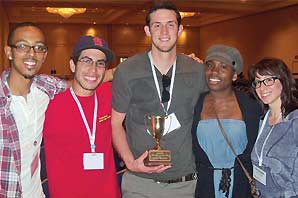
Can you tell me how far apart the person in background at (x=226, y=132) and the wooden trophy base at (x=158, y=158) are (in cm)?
24

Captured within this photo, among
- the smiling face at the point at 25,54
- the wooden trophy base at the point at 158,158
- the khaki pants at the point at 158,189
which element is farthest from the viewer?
the khaki pants at the point at 158,189

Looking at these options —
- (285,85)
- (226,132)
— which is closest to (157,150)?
(226,132)

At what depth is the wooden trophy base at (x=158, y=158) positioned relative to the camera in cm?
254

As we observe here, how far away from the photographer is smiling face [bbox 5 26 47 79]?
240 centimetres

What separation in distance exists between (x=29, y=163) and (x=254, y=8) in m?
12.1

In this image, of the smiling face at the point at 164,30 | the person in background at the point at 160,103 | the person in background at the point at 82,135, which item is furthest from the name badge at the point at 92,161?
the smiling face at the point at 164,30

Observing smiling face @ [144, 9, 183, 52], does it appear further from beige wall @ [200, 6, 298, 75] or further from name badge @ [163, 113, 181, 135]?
beige wall @ [200, 6, 298, 75]

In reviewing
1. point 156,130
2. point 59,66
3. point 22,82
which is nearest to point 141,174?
point 156,130

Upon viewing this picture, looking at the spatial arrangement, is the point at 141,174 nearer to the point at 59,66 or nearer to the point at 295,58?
the point at 295,58

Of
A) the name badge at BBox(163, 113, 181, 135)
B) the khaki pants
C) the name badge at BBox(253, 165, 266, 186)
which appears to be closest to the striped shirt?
the khaki pants

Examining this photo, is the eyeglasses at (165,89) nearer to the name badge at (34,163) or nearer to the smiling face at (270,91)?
the smiling face at (270,91)

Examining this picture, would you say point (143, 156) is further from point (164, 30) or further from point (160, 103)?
point (164, 30)

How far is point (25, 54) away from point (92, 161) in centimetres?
72

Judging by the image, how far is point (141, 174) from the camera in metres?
2.79
